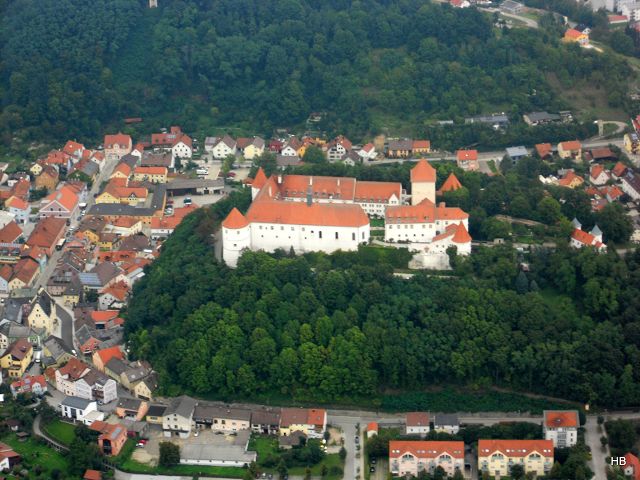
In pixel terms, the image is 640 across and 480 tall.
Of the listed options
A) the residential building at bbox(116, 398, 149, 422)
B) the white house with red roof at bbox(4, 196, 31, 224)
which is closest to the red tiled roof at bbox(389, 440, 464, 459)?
the residential building at bbox(116, 398, 149, 422)

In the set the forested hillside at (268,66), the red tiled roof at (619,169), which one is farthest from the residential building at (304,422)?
the forested hillside at (268,66)

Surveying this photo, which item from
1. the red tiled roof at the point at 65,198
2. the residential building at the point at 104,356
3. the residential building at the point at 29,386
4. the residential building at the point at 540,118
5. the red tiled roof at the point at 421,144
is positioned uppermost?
the residential building at the point at 540,118

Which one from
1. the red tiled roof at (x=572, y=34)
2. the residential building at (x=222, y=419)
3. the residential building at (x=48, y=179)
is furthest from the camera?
the red tiled roof at (x=572, y=34)

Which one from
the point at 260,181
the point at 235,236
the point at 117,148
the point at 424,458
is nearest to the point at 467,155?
the point at 260,181

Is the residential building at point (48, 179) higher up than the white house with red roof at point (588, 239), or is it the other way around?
the residential building at point (48, 179)

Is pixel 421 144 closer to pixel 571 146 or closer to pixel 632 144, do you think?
pixel 571 146

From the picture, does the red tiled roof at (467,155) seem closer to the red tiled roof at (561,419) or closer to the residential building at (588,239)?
the residential building at (588,239)
